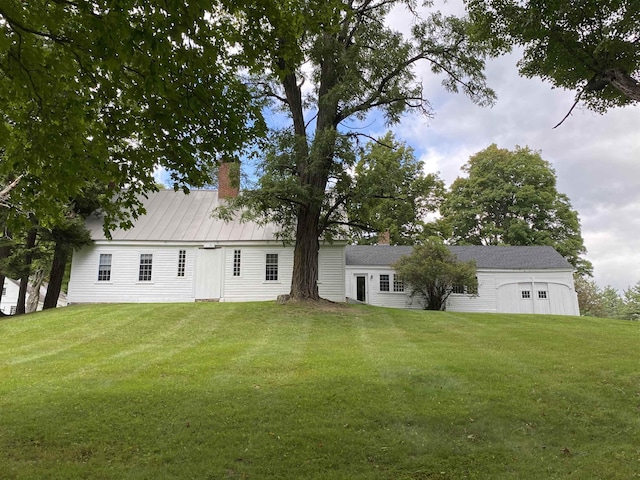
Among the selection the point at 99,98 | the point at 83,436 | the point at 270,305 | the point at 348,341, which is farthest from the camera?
the point at 270,305

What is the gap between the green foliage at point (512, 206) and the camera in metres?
37.1

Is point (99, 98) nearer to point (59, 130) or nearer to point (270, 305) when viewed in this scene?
point (59, 130)

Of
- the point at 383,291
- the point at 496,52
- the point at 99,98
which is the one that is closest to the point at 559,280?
the point at 383,291

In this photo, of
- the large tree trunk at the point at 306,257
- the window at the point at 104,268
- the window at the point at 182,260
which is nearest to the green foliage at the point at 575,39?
the large tree trunk at the point at 306,257

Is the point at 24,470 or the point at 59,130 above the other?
the point at 59,130

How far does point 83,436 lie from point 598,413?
6.87m

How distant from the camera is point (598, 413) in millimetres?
5965

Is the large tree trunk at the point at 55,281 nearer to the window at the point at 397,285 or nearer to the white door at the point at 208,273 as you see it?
the white door at the point at 208,273

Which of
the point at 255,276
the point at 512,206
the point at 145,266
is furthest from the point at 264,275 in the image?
the point at 512,206

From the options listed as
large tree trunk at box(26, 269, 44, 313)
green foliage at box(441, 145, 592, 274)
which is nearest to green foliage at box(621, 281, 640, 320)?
green foliage at box(441, 145, 592, 274)

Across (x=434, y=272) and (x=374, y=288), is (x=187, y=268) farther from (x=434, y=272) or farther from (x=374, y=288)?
(x=434, y=272)

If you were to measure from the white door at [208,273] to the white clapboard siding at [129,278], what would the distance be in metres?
0.38

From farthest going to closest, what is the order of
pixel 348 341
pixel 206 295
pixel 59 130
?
pixel 206 295 → pixel 348 341 → pixel 59 130

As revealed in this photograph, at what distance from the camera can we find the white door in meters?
21.4
